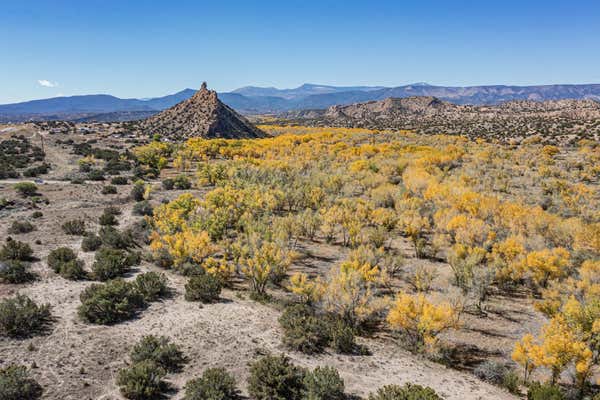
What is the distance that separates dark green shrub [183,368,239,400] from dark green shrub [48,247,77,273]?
457 inches

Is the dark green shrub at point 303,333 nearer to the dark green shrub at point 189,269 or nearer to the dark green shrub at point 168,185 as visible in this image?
the dark green shrub at point 189,269

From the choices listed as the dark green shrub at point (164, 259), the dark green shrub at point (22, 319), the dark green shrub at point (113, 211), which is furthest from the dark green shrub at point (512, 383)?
the dark green shrub at point (113, 211)

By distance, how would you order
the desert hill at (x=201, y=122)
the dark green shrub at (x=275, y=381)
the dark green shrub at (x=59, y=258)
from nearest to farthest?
the dark green shrub at (x=275, y=381), the dark green shrub at (x=59, y=258), the desert hill at (x=201, y=122)

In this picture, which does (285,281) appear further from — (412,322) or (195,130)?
(195,130)

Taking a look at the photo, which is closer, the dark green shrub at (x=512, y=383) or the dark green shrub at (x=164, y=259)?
the dark green shrub at (x=512, y=383)

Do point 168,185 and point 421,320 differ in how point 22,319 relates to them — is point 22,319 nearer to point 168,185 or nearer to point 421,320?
point 421,320

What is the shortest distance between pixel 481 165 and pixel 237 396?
40527mm

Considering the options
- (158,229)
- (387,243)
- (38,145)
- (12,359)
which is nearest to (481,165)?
(387,243)

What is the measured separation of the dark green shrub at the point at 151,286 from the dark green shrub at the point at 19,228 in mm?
12530

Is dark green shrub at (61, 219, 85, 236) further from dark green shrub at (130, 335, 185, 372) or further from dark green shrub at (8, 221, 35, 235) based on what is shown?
dark green shrub at (130, 335, 185, 372)

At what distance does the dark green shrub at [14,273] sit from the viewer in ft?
52.0

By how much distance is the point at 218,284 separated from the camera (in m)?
15.8

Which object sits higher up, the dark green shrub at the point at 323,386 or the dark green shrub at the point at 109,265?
the dark green shrub at the point at 109,265

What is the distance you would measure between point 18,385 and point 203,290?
7.01 metres
